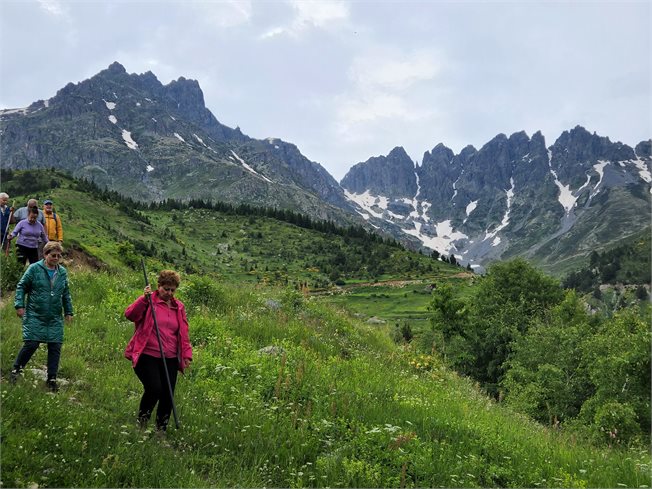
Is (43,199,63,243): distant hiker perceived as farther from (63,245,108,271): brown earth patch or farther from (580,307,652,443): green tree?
(580,307,652,443): green tree

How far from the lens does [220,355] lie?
10.4 meters

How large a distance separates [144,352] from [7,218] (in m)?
10.8

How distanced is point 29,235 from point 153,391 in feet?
30.0

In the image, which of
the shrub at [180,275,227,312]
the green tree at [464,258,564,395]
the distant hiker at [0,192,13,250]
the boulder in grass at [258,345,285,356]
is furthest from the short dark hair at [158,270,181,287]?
the green tree at [464,258,564,395]

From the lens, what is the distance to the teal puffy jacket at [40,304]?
733 cm

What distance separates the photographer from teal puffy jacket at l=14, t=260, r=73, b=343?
24.0ft

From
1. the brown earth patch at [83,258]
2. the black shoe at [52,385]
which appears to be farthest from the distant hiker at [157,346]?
the brown earth patch at [83,258]

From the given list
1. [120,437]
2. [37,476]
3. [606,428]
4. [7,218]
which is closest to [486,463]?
[120,437]

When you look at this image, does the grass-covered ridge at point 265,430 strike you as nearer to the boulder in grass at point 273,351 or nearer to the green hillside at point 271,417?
the green hillside at point 271,417

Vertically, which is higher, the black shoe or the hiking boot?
the hiking boot

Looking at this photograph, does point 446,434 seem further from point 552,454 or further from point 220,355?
point 220,355

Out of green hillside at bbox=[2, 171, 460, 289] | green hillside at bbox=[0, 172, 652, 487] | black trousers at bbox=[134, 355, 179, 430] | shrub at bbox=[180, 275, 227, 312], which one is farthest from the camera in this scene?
green hillside at bbox=[2, 171, 460, 289]

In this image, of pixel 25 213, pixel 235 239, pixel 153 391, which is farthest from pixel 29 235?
pixel 235 239

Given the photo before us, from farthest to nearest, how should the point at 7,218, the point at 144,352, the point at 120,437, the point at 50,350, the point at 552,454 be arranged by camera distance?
1. the point at 7,218
2. the point at 552,454
3. the point at 50,350
4. the point at 144,352
5. the point at 120,437
